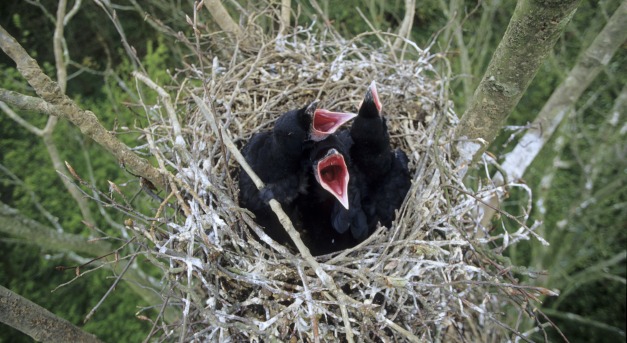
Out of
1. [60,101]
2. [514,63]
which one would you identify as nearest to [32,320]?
[60,101]

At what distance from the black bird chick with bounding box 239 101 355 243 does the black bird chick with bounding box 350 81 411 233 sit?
0.11 metres

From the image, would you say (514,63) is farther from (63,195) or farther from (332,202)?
(63,195)

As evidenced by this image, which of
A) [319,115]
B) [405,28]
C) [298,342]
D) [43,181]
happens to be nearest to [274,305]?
[298,342]

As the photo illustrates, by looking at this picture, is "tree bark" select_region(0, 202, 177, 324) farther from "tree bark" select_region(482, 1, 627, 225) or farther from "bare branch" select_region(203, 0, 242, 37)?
"tree bark" select_region(482, 1, 627, 225)

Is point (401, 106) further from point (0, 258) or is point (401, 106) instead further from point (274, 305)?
point (0, 258)

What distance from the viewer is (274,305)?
1457 mm

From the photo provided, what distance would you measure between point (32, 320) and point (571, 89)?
2.10m

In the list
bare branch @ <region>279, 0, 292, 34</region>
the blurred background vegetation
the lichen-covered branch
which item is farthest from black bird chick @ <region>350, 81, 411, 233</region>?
the blurred background vegetation

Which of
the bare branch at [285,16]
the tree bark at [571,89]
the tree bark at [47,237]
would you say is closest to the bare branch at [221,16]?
the bare branch at [285,16]

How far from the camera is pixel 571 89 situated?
204 centimetres

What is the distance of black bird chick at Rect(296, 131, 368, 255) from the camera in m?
1.70

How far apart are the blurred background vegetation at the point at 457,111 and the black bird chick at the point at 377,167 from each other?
9.09 feet

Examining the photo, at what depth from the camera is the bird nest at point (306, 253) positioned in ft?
4.32

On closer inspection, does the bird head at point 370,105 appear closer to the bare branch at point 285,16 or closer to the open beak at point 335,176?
the open beak at point 335,176
